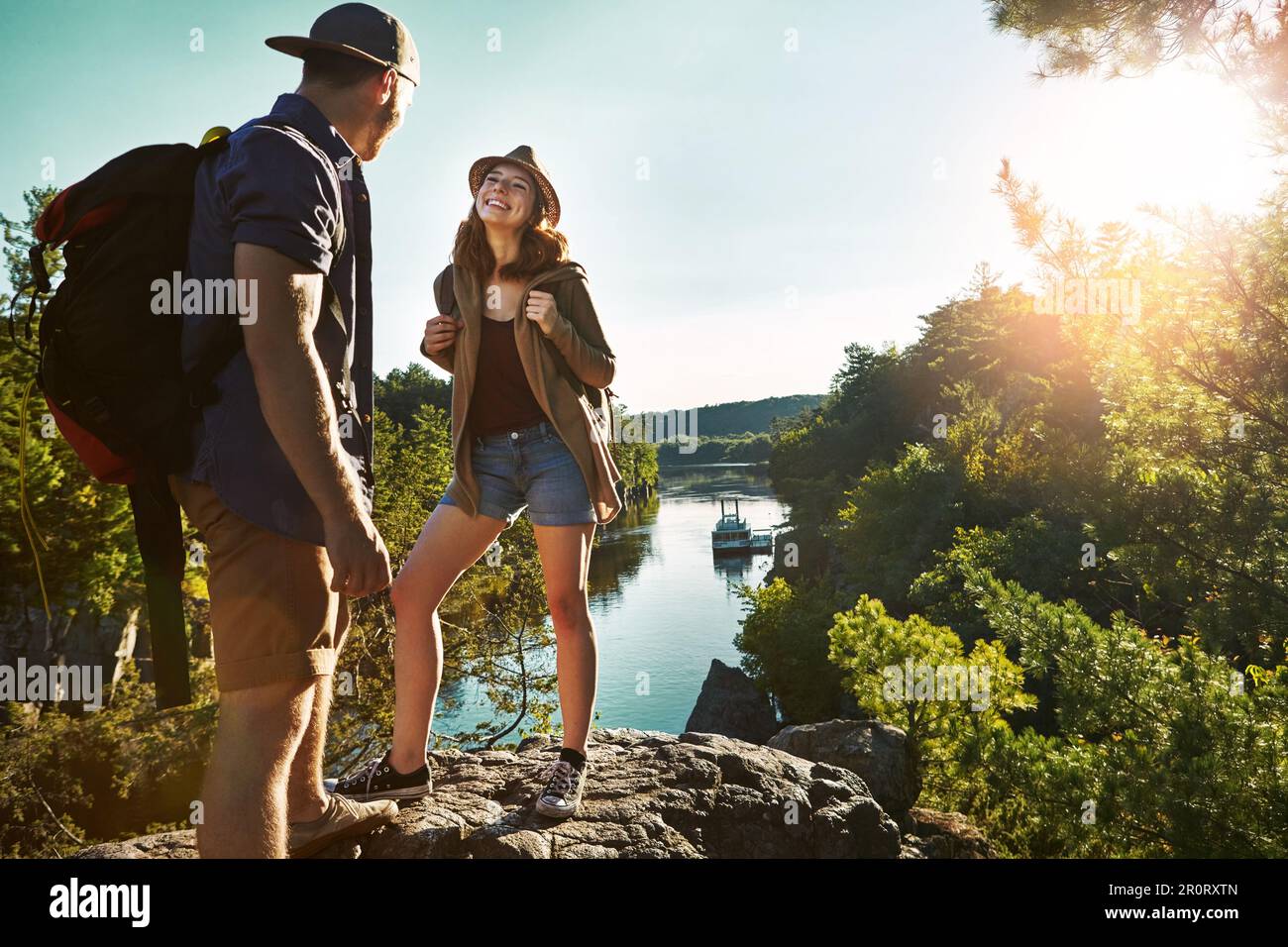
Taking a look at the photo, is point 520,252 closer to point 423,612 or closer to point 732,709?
point 423,612

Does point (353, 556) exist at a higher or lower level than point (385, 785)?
Answer: higher

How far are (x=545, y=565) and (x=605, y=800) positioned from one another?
85cm

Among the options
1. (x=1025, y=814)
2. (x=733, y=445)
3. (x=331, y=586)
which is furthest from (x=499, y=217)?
(x=733, y=445)

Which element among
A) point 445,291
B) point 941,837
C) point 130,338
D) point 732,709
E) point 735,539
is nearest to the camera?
point 130,338

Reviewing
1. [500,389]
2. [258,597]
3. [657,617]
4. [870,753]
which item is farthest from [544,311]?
[657,617]

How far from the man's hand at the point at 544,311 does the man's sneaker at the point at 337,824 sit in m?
1.43

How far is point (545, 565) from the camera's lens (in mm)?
2414

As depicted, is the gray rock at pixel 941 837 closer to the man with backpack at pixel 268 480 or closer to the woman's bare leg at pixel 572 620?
the woman's bare leg at pixel 572 620

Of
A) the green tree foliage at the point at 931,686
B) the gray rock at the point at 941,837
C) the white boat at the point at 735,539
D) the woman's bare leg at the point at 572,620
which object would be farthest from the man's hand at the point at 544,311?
the white boat at the point at 735,539

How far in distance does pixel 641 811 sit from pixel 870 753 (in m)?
4.29

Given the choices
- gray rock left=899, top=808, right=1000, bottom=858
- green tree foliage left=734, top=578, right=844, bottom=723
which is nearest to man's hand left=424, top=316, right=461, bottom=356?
gray rock left=899, top=808, right=1000, bottom=858

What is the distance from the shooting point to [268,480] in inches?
59.3

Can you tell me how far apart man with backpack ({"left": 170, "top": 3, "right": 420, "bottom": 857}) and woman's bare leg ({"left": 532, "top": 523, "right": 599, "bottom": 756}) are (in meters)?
0.85

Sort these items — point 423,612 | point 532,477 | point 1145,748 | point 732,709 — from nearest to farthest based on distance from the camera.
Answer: point 423,612, point 532,477, point 1145,748, point 732,709
